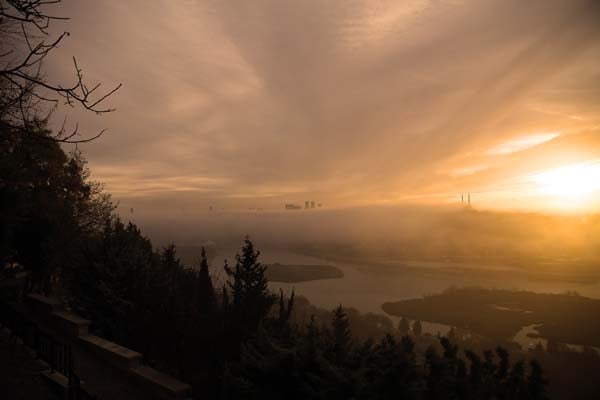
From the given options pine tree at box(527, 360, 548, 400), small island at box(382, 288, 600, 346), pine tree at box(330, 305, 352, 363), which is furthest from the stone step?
small island at box(382, 288, 600, 346)

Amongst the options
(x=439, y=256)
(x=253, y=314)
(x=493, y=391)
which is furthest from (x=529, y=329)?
(x=439, y=256)

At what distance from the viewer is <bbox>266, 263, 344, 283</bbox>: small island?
362ft

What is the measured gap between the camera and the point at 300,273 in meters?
118

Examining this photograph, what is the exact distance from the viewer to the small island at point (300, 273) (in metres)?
110

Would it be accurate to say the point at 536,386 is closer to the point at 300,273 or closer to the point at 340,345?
the point at 340,345

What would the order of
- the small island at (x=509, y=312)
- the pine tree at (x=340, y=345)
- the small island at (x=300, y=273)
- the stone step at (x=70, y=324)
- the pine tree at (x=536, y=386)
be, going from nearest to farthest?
1. the pine tree at (x=340, y=345)
2. the stone step at (x=70, y=324)
3. the pine tree at (x=536, y=386)
4. the small island at (x=509, y=312)
5. the small island at (x=300, y=273)

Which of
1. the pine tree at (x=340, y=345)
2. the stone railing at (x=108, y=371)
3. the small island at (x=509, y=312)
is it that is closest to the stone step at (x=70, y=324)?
the stone railing at (x=108, y=371)

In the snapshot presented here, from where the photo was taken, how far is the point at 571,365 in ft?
153

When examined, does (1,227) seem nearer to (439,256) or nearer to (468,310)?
(468,310)

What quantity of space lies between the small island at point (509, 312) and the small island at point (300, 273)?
3609cm

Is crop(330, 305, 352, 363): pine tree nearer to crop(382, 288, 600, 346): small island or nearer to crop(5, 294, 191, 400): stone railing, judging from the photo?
crop(5, 294, 191, 400): stone railing

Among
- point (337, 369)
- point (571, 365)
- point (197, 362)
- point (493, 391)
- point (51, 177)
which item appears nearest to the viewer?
point (337, 369)

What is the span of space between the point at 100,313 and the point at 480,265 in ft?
520

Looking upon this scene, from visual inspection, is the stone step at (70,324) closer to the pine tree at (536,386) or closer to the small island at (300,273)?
the pine tree at (536,386)
